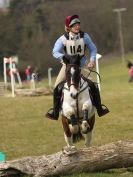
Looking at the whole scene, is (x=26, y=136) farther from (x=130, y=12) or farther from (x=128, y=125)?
(x=130, y=12)

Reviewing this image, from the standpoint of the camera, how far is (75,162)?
30.2ft

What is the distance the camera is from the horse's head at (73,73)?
9.91 m

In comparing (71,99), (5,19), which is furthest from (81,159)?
(5,19)

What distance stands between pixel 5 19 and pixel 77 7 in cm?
1678

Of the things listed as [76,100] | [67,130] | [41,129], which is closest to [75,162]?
[76,100]

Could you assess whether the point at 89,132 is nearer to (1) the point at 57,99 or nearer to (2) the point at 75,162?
(1) the point at 57,99

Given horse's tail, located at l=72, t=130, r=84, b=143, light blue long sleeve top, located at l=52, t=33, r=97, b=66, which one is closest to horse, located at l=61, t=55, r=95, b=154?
horse's tail, located at l=72, t=130, r=84, b=143

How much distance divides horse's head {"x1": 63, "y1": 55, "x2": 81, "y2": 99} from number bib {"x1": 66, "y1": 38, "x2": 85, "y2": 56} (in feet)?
1.34

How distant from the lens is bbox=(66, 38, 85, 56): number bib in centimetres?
1059

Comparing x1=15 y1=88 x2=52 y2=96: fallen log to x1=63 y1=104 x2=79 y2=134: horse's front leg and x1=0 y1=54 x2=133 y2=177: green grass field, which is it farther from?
x1=63 y1=104 x2=79 y2=134: horse's front leg

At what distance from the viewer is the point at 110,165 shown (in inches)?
371

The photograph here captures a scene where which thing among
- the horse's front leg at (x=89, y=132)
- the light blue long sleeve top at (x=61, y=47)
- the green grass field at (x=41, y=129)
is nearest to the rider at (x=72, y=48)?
the light blue long sleeve top at (x=61, y=47)

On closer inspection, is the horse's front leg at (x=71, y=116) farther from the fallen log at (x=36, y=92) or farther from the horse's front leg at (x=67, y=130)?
the fallen log at (x=36, y=92)

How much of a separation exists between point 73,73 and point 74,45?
791 mm
